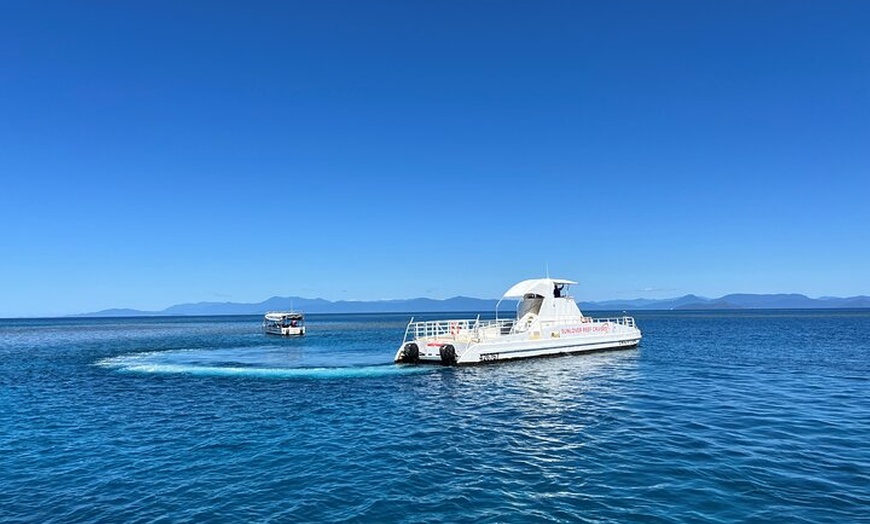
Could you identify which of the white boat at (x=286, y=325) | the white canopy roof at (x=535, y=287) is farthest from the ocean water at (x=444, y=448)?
the white boat at (x=286, y=325)

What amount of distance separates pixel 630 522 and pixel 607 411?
39.3 ft

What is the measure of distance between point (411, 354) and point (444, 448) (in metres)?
22.9

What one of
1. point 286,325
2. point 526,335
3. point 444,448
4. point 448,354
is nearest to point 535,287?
point 526,335

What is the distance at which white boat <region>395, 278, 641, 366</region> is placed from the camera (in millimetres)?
39625

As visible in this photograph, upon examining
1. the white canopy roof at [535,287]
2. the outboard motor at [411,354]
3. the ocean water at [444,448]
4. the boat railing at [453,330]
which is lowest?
the ocean water at [444,448]

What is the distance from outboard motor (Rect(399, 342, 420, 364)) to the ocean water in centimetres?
519

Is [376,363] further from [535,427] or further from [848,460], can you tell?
[848,460]

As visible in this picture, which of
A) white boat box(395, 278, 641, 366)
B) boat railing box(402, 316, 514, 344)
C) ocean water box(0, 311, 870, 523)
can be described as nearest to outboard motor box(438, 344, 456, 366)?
white boat box(395, 278, 641, 366)

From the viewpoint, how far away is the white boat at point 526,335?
130 ft

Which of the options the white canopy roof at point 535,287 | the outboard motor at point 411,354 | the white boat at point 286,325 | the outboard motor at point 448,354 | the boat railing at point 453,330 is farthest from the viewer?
the white boat at point 286,325

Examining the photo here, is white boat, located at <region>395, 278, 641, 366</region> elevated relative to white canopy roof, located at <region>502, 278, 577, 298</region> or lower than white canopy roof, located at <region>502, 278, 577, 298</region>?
lower

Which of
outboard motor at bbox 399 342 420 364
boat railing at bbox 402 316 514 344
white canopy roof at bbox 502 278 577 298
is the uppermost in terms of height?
white canopy roof at bbox 502 278 577 298

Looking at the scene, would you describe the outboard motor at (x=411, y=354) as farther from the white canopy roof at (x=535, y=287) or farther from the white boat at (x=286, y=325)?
the white boat at (x=286, y=325)

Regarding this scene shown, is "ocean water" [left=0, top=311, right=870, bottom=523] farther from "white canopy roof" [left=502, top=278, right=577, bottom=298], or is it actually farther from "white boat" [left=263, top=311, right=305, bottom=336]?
"white boat" [left=263, top=311, right=305, bottom=336]
